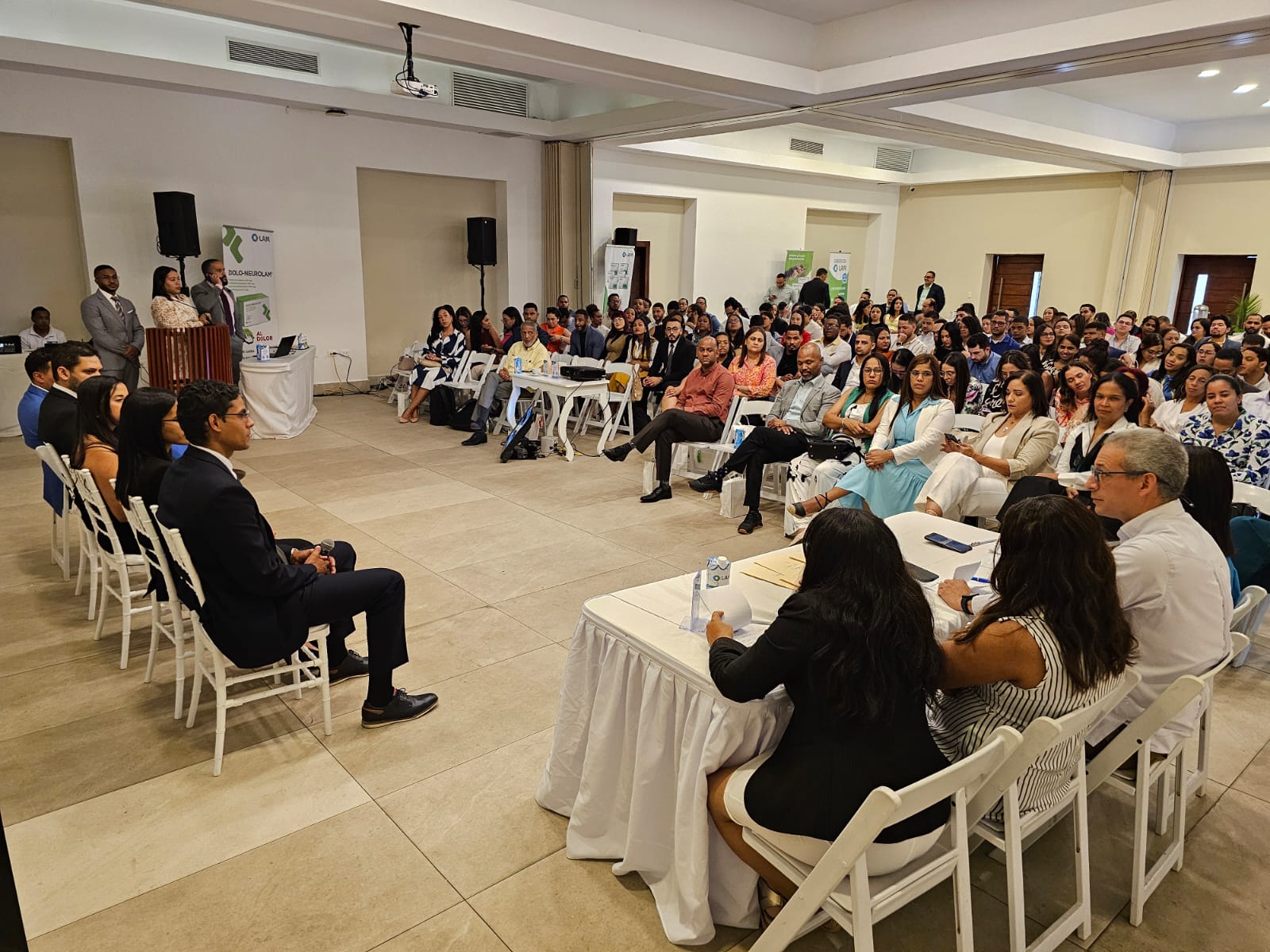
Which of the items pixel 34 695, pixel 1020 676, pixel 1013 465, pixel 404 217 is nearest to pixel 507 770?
pixel 1020 676

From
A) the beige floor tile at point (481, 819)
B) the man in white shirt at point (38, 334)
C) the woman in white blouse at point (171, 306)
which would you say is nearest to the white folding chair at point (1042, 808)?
the beige floor tile at point (481, 819)

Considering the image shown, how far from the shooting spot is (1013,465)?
14.6 ft

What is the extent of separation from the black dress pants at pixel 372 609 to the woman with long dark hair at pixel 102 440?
1152 mm

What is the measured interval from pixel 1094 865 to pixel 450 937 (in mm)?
1843

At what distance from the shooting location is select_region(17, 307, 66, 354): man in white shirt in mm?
7766

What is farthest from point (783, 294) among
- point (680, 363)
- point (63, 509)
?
point (63, 509)

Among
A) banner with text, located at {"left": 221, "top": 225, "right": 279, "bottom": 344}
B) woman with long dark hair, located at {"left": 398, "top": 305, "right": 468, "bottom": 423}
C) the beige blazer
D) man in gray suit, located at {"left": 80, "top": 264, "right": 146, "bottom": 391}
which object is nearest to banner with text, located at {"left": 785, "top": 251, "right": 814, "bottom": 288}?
woman with long dark hair, located at {"left": 398, "top": 305, "right": 468, "bottom": 423}

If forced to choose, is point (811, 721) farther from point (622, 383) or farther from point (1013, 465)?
point (622, 383)

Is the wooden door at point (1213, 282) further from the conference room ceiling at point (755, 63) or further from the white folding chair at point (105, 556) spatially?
the white folding chair at point (105, 556)

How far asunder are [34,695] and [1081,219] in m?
14.6

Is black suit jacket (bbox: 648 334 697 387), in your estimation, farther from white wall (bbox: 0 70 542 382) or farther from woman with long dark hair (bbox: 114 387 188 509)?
woman with long dark hair (bbox: 114 387 188 509)

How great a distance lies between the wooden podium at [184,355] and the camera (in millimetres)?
7008

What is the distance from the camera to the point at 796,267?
14.1m

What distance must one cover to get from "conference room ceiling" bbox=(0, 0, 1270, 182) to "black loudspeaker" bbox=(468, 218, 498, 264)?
1161mm
